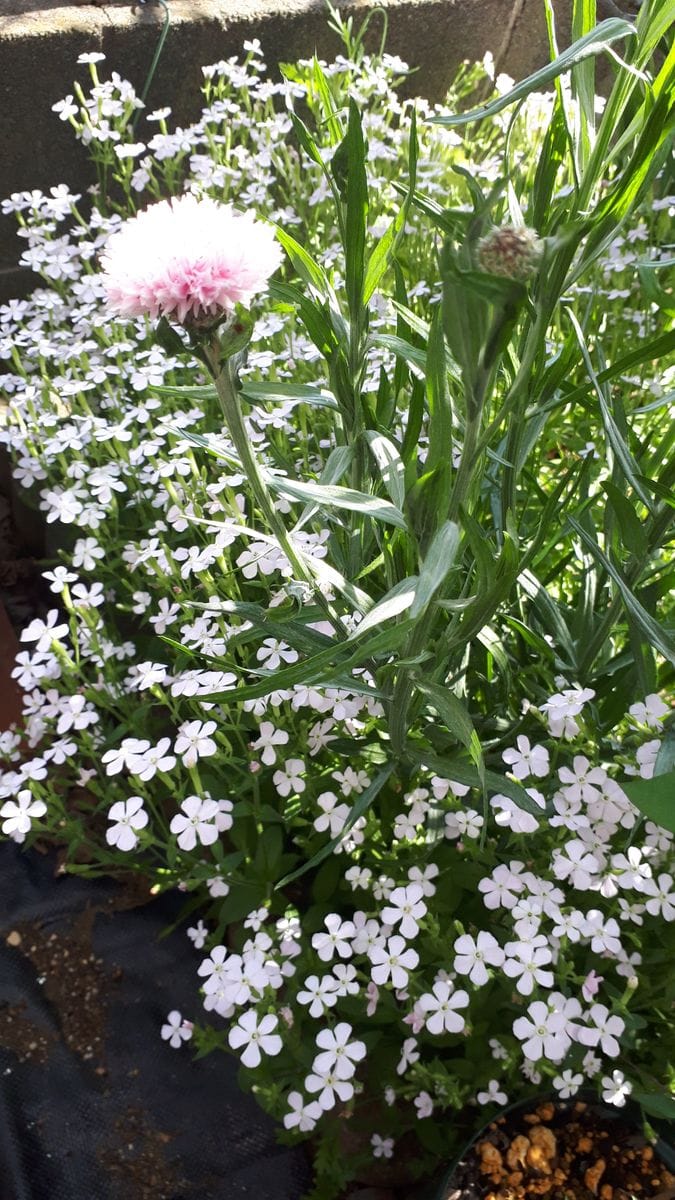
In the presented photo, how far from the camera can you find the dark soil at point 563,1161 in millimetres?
997

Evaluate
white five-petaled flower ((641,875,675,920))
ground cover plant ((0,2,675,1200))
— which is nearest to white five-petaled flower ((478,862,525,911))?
ground cover plant ((0,2,675,1200))

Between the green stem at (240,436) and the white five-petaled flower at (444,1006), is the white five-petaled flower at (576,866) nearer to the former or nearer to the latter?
the white five-petaled flower at (444,1006)

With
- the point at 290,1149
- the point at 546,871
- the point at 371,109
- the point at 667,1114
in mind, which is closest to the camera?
the point at 667,1114

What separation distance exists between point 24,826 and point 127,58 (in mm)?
1609

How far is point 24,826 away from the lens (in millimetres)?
1059

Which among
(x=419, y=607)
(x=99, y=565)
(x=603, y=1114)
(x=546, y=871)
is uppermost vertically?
(x=419, y=607)

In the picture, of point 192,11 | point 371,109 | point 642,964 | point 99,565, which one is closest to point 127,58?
point 192,11

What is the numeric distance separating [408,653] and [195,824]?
29cm

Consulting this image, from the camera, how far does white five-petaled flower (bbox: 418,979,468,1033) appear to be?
0.92 meters

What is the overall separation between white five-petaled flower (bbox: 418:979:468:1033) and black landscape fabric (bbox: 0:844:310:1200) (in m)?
0.47

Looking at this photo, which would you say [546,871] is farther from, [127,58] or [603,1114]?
[127,58]

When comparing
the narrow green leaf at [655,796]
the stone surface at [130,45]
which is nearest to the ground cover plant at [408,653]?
the narrow green leaf at [655,796]

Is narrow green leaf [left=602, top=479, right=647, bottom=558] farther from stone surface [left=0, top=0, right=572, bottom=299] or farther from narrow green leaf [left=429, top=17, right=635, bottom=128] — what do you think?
stone surface [left=0, top=0, right=572, bottom=299]

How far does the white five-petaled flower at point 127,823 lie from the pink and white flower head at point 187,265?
20.8 inches
